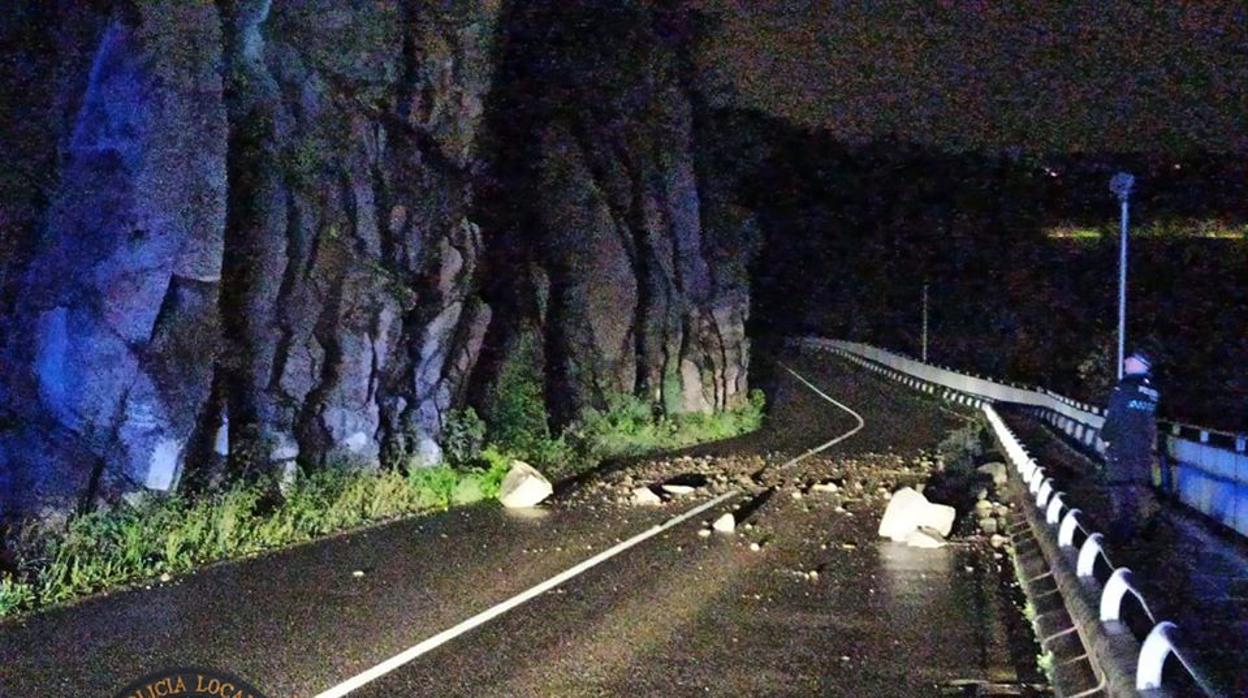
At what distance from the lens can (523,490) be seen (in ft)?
63.6

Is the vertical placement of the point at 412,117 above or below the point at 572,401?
above

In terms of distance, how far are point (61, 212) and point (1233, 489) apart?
14794 mm

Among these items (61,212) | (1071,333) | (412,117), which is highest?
(412,117)

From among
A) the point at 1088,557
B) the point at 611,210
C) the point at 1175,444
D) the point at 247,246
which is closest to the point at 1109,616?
the point at 1088,557

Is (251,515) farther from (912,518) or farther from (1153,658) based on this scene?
(1153,658)

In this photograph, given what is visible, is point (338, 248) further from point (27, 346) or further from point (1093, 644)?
point (1093, 644)

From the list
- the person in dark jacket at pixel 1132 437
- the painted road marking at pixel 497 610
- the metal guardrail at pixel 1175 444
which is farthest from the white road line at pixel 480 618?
the metal guardrail at pixel 1175 444

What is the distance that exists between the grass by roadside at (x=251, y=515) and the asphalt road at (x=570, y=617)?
0.61 metres

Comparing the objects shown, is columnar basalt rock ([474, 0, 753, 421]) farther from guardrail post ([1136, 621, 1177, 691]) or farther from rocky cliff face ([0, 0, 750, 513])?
guardrail post ([1136, 621, 1177, 691])

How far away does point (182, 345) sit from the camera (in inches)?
631

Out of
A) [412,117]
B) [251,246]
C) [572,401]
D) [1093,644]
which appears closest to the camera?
[1093,644]

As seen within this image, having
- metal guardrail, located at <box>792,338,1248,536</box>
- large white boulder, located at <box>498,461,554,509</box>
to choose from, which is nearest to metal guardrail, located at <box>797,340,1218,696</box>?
metal guardrail, located at <box>792,338,1248,536</box>

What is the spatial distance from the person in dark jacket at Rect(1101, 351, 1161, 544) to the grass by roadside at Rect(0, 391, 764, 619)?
30.5 ft

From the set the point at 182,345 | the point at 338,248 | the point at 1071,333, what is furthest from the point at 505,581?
the point at 1071,333
